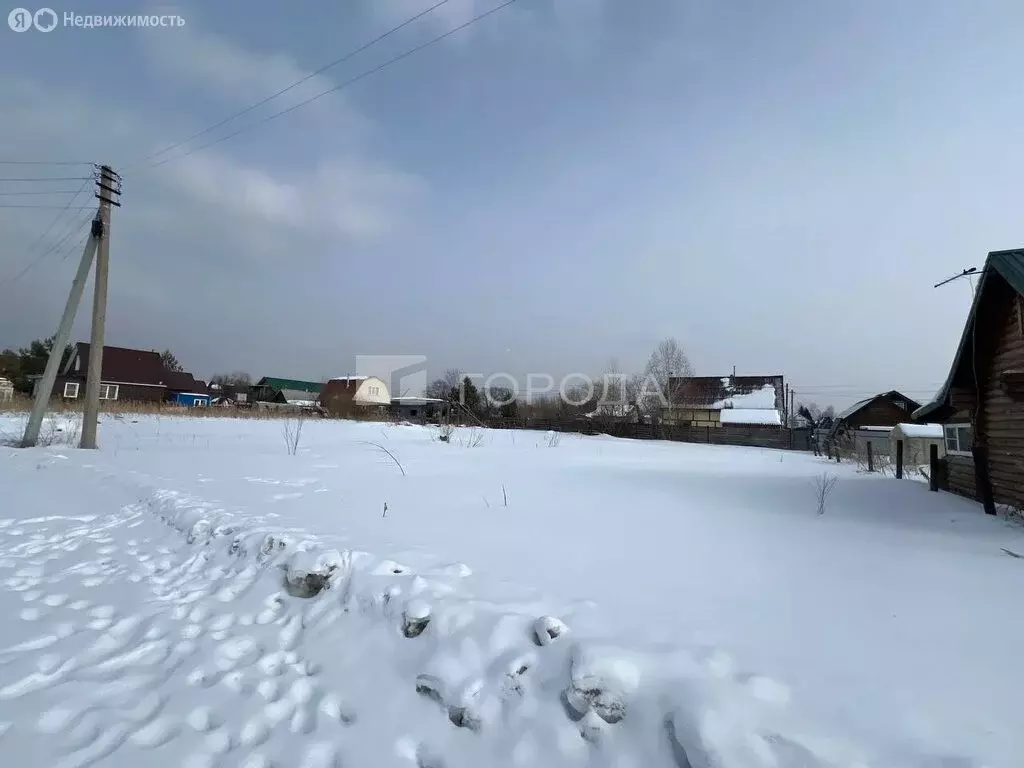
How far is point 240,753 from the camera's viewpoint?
2.38 metres

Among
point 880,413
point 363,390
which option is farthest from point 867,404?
point 363,390

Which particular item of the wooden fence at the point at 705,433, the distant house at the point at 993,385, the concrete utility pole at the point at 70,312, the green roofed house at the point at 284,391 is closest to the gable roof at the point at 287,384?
the green roofed house at the point at 284,391

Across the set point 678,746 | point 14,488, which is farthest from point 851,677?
Answer: point 14,488

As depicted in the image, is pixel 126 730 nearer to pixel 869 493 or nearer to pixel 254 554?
pixel 254 554

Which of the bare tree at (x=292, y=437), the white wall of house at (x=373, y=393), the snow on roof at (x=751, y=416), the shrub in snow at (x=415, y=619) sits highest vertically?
the white wall of house at (x=373, y=393)

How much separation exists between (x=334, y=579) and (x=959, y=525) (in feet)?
23.1

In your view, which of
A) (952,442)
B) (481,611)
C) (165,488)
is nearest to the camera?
(481,611)

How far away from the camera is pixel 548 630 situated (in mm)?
2859

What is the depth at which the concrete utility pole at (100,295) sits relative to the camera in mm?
11992

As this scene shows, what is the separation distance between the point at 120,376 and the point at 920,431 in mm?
50351

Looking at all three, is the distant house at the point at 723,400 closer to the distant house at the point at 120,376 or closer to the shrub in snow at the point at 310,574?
the shrub in snow at the point at 310,574

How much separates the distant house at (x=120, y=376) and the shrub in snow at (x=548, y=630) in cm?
4383

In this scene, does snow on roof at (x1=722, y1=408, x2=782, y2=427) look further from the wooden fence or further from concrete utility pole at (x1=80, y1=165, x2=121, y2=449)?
concrete utility pole at (x1=80, y1=165, x2=121, y2=449)

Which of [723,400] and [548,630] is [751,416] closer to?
[723,400]
